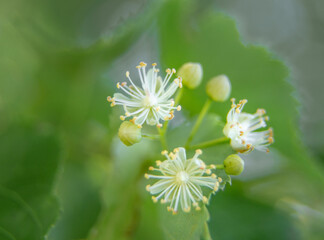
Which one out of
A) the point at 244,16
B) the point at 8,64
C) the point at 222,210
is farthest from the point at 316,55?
the point at 8,64

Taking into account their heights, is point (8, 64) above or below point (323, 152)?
below

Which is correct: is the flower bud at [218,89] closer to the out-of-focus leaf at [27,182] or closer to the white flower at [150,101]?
the white flower at [150,101]

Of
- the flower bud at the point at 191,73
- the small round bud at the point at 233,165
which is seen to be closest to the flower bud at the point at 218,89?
the flower bud at the point at 191,73

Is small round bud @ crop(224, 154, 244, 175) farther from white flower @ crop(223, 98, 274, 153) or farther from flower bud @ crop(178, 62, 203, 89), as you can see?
flower bud @ crop(178, 62, 203, 89)

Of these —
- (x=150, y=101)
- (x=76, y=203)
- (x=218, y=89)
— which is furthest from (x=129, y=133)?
(x=76, y=203)

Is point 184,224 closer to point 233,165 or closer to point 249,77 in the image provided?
point 233,165

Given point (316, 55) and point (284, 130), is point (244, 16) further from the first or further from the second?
point (284, 130)
